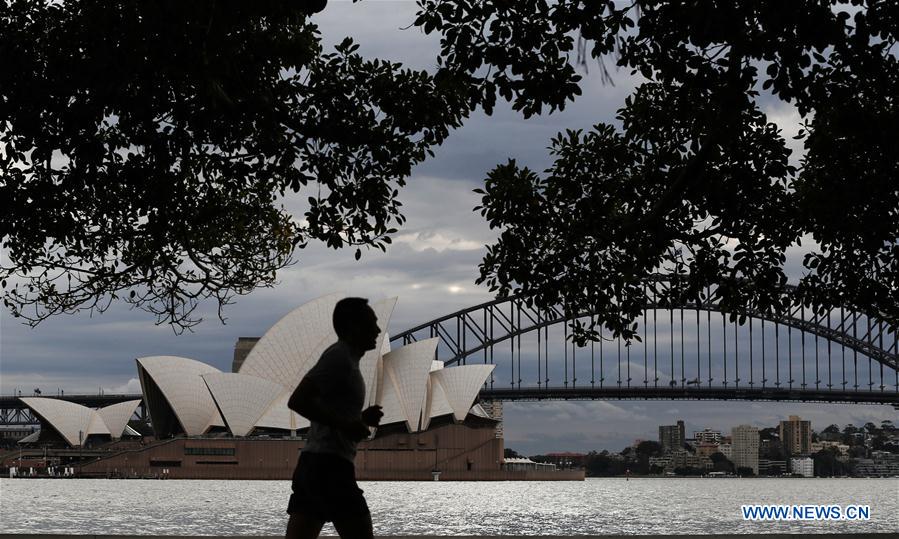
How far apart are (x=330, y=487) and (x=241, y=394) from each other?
96735 millimetres

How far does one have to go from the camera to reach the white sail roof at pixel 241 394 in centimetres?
9969

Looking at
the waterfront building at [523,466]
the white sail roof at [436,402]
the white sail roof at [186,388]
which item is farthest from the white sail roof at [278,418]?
the waterfront building at [523,466]

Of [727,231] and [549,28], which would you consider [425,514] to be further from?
[549,28]

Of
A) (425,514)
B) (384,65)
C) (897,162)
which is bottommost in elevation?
(425,514)

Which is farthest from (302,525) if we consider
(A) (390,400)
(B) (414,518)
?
(A) (390,400)

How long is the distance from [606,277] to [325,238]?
10.3 ft

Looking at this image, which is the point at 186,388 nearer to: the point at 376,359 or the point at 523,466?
the point at 376,359

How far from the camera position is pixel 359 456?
10950 cm

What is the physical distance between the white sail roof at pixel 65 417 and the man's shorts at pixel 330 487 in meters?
124

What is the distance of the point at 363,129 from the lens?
1220cm

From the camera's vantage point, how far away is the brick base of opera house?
107 meters

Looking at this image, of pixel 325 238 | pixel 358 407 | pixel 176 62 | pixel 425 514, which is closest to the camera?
pixel 358 407

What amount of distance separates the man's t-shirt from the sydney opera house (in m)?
85.8

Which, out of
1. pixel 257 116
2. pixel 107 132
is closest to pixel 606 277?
pixel 257 116
